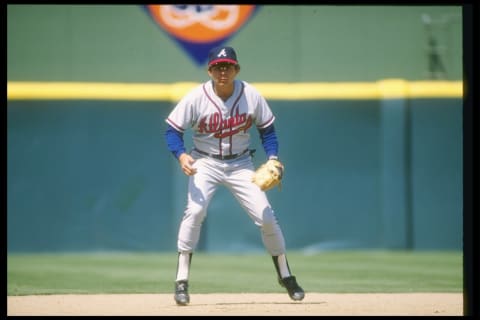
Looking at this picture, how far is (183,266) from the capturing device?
5.95 meters

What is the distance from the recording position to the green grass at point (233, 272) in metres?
7.51

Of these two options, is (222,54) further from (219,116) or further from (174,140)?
(174,140)

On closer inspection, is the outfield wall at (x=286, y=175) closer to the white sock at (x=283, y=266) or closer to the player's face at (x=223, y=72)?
the white sock at (x=283, y=266)

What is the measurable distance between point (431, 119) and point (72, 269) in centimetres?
416

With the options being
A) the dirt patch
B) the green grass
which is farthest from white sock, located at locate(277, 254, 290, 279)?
the green grass

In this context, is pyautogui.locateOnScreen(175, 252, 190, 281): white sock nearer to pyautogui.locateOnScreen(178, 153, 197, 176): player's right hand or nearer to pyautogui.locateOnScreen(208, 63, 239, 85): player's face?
pyautogui.locateOnScreen(178, 153, 197, 176): player's right hand

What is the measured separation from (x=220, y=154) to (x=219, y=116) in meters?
0.23

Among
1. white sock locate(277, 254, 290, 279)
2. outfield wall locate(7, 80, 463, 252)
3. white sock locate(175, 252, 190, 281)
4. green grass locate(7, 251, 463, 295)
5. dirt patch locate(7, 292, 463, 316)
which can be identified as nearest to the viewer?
dirt patch locate(7, 292, 463, 316)

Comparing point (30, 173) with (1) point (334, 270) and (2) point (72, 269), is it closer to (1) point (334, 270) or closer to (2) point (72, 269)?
(2) point (72, 269)

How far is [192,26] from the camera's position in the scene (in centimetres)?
1109

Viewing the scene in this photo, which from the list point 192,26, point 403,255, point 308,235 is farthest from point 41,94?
point 403,255

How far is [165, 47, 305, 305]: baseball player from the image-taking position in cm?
595

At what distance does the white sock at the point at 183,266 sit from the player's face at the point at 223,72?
1.01 metres

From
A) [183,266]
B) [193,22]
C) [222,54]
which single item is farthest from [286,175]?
[222,54]
